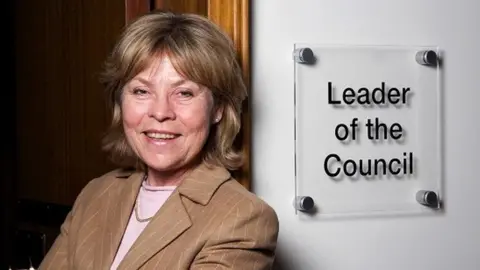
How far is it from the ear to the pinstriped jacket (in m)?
0.10

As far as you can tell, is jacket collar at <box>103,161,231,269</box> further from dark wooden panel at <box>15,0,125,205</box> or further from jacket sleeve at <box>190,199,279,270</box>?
dark wooden panel at <box>15,0,125,205</box>

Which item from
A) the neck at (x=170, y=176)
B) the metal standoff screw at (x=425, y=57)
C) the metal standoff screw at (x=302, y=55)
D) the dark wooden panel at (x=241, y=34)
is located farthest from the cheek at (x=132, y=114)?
the metal standoff screw at (x=425, y=57)

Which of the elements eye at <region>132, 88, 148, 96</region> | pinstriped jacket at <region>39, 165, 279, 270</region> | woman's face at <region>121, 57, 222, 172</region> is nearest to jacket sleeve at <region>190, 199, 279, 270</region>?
pinstriped jacket at <region>39, 165, 279, 270</region>

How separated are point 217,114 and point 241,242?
315 mm

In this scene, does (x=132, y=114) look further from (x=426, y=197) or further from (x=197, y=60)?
(x=426, y=197)

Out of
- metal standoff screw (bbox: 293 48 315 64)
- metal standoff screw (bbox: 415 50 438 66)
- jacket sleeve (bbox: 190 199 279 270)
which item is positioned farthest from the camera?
metal standoff screw (bbox: 415 50 438 66)

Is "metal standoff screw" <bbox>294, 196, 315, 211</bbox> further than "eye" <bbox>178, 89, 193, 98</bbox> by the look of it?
Yes

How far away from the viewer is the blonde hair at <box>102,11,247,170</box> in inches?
64.7

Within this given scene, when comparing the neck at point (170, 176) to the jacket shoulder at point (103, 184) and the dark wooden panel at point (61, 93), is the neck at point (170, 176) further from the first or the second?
the dark wooden panel at point (61, 93)

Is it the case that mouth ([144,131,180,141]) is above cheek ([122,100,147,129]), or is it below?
below

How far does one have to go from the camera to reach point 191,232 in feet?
5.15

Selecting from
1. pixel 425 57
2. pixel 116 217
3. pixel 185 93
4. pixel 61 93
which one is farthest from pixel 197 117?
pixel 61 93

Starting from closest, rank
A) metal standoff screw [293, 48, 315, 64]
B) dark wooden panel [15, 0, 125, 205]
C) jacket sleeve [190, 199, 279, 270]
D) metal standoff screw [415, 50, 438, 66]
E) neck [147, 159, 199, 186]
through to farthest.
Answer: jacket sleeve [190, 199, 279, 270] < neck [147, 159, 199, 186] < metal standoff screw [293, 48, 315, 64] < metal standoff screw [415, 50, 438, 66] < dark wooden panel [15, 0, 125, 205]

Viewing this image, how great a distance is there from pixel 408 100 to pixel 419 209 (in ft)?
0.87
